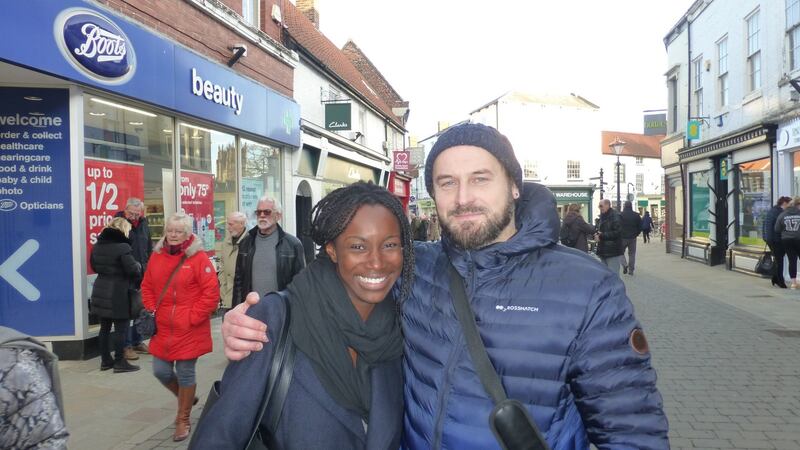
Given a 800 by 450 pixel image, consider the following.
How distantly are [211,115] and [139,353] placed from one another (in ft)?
14.4

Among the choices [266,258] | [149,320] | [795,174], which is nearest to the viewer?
[149,320]

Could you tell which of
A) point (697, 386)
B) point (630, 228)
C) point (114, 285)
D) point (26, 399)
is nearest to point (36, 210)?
point (114, 285)

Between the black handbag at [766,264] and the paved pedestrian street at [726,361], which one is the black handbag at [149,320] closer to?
the paved pedestrian street at [726,361]

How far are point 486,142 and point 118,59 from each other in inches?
268

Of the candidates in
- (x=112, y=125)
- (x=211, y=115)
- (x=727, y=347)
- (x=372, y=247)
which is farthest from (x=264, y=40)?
(x=372, y=247)

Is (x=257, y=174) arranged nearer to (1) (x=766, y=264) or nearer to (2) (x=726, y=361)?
(2) (x=726, y=361)

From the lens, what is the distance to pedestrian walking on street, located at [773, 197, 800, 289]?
34.4 feet

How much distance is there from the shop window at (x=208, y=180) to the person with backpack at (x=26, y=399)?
7.53 metres

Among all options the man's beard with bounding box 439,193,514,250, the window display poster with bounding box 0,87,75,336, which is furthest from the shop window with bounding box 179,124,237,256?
the man's beard with bounding box 439,193,514,250

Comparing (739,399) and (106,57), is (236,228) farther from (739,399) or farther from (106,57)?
(739,399)

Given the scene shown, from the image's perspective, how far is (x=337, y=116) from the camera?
15898mm

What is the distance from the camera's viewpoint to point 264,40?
12.0 metres

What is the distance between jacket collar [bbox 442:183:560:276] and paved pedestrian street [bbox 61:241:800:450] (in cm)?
304

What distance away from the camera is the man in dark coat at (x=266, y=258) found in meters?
5.64
